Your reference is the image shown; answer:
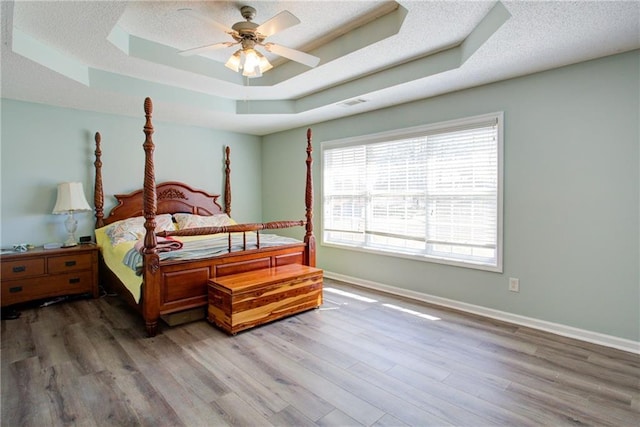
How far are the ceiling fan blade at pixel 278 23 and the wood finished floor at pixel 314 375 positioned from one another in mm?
2351

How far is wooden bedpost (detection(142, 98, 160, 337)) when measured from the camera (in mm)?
2793

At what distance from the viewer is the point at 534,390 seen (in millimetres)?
2059

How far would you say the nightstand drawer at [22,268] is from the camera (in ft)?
11.0

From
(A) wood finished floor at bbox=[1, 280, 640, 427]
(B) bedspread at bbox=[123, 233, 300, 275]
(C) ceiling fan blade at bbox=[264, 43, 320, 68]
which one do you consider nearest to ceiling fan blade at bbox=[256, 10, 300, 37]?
(C) ceiling fan blade at bbox=[264, 43, 320, 68]

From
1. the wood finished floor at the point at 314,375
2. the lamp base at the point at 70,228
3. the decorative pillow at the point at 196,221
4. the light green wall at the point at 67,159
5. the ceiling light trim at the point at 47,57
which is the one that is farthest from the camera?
the decorative pillow at the point at 196,221

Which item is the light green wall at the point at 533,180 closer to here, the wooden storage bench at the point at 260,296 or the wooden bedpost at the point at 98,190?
the wooden bedpost at the point at 98,190

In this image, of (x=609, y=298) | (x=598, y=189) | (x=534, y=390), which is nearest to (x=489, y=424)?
(x=534, y=390)

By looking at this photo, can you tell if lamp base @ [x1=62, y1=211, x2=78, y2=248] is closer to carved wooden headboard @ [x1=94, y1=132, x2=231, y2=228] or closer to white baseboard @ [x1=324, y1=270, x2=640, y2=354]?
carved wooden headboard @ [x1=94, y1=132, x2=231, y2=228]

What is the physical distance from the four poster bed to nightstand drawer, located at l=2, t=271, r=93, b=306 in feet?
0.81

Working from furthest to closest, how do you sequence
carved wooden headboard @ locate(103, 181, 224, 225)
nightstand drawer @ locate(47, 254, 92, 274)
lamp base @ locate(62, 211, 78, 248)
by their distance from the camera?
1. carved wooden headboard @ locate(103, 181, 224, 225)
2. lamp base @ locate(62, 211, 78, 248)
3. nightstand drawer @ locate(47, 254, 92, 274)

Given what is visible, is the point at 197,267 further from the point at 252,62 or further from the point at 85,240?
the point at 85,240

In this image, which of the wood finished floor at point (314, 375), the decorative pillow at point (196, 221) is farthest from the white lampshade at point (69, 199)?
the wood finished floor at point (314, 375)

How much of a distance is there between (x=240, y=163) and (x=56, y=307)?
3177 mm

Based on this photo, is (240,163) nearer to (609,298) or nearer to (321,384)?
(321,384)
